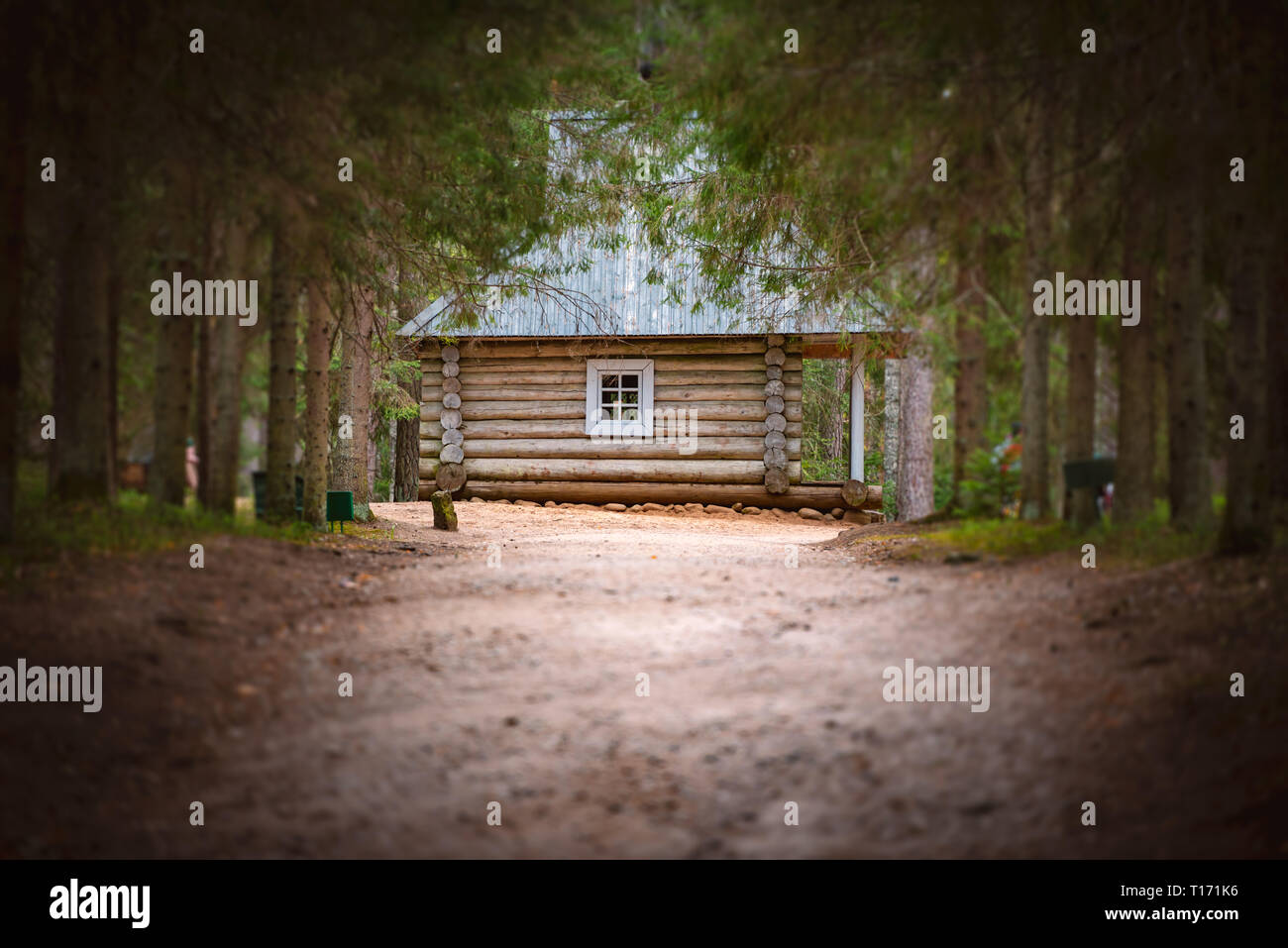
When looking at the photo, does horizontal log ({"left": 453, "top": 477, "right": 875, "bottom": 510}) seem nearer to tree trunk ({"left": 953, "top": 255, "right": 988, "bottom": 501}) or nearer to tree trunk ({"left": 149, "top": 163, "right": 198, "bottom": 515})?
tree trunk ({"left": 953, "top": 255, "right": 988, "bottom": 501})

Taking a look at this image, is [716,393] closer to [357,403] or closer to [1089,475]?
[357,403]

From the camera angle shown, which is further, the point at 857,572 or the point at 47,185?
the point at 857,572

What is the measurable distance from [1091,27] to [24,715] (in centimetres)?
856

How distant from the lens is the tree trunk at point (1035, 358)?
8945 millimetres

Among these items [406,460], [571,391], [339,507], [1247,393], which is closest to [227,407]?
[339,507]

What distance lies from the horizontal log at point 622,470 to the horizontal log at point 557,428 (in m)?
0.57

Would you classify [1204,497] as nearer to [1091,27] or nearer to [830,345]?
[1091,27]

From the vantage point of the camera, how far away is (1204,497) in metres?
7.70

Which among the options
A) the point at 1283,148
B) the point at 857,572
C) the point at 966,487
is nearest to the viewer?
the point at 1283,148

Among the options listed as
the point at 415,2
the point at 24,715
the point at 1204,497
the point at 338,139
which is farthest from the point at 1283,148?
the point at 24,715

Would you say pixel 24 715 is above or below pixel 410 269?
below

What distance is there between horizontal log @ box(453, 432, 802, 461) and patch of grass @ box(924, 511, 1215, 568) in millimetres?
11240

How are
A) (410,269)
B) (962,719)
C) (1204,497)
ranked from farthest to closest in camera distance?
(410,269), (1204,497), (962,719)

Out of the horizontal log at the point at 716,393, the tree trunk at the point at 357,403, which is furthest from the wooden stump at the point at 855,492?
the tree trunk at the point at 357,403
